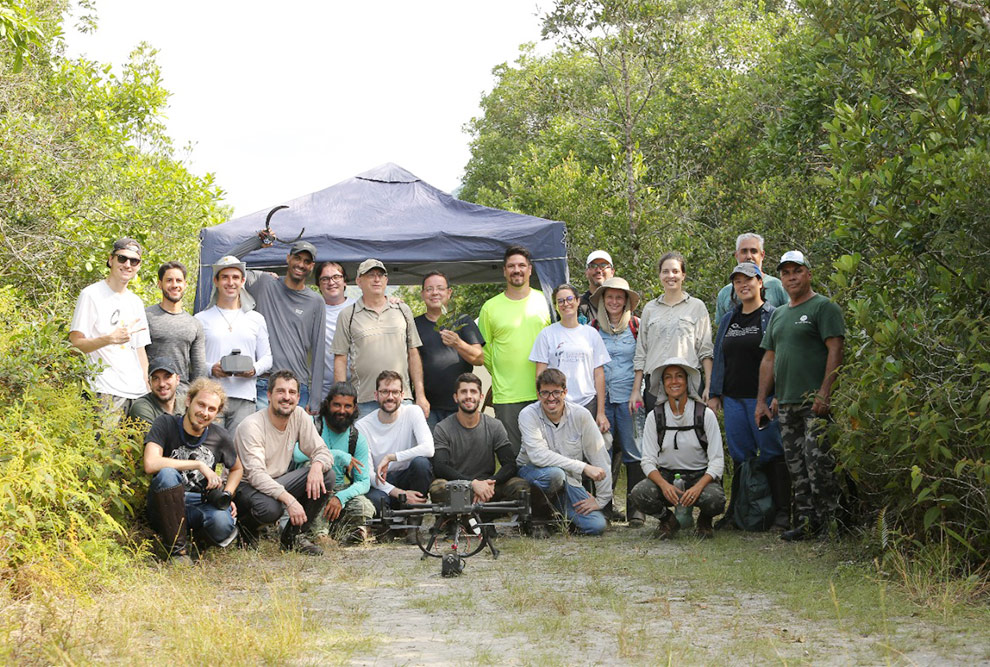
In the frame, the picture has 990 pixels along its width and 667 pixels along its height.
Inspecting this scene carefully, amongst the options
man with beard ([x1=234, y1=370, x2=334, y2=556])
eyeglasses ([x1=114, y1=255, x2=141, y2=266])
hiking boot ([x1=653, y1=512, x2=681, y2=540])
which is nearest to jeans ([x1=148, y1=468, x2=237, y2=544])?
man with beard ([x1=234, y1=370, x2=334, y2=556])

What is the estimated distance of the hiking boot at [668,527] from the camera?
7047 mm

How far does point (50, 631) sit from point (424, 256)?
526cm

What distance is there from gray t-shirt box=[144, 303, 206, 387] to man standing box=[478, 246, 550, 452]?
206cm

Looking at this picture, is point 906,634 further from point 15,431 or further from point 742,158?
point 742,158

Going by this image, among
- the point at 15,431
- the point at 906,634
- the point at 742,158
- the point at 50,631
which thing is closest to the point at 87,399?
the point at 15,431

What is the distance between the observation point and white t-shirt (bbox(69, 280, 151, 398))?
6.55m

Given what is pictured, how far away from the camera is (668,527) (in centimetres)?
705

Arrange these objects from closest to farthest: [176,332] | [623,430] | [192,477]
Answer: [192,477], [176,332], [623,430]

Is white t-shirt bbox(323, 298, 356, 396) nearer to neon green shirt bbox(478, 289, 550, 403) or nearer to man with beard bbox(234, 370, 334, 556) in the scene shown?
neon green shirt bbox(478, 289, 550, 403)

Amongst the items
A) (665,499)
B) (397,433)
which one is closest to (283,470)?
(397,433)

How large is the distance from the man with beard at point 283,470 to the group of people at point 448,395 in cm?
1

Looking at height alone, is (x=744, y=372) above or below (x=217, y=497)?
above

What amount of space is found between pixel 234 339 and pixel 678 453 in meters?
3.09

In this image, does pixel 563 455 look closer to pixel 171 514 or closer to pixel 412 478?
pixel 412 478
